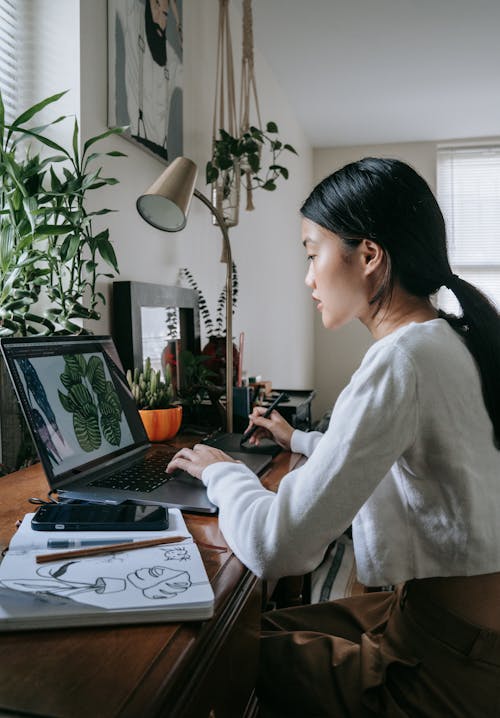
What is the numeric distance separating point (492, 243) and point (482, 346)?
14.2ft

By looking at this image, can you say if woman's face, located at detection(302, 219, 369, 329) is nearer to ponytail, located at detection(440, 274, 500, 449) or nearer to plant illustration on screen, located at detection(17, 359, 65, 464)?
ponytail, located at detection(440, 274, 500, 449)

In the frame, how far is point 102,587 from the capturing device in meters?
0.62

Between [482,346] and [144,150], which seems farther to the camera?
[144,150]

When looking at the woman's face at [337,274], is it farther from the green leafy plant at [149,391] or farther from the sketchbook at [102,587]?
the green leafy plant at [149,391]

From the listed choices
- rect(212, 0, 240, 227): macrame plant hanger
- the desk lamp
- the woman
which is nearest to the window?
rect(212, 0, 240, 227): macrame plant hanger

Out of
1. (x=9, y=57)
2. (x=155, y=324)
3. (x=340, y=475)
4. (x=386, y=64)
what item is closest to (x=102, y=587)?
(x=340, y=475)

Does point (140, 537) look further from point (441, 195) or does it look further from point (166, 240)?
point (441, 195)

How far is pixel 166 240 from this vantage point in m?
1.90

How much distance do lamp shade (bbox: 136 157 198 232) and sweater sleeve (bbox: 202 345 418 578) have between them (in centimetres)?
73

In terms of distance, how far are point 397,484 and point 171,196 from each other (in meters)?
0.79

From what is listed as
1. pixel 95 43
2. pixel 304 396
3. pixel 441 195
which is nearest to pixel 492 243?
pixel 441 195

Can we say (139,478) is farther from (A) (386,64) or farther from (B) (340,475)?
(A) (386,64)

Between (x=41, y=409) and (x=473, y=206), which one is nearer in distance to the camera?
(x=41, y=409)

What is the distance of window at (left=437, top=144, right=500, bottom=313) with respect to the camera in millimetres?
4758
